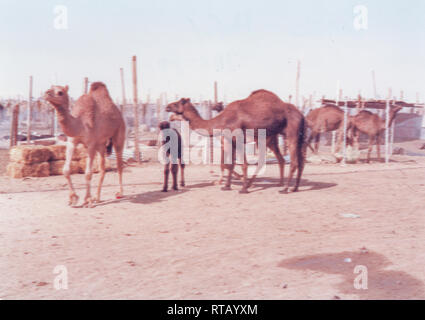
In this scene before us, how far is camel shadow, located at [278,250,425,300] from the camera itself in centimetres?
376

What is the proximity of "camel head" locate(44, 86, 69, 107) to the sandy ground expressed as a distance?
1.76m

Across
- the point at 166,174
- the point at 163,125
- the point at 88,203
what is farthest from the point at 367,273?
the point at 163,125

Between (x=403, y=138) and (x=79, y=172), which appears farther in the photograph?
(x=403, y=138)

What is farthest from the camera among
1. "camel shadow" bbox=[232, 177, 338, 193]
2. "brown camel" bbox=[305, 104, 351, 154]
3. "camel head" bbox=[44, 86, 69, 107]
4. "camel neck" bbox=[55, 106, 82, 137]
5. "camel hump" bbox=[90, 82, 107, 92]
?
"brown camel" bbox=[305, 104, 351, 154]

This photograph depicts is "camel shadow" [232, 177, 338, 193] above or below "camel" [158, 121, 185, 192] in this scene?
below

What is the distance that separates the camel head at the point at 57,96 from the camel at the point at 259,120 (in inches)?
109

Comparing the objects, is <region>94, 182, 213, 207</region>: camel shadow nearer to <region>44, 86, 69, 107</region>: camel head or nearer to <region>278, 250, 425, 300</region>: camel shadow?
<region>44, 86, 69, 107</region>: camel head

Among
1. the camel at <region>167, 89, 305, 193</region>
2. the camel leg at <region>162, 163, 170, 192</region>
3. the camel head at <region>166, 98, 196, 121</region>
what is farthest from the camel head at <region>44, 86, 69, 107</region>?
the camel head at <region>166, 98, 196, 121</region>

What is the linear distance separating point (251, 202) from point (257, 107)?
2.27 meters

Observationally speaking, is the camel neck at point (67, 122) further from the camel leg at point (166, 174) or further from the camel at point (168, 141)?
the camel leg at point (166, 174)

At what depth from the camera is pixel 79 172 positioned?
1150cm

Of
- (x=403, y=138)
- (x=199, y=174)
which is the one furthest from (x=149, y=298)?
(x=403, y=138)

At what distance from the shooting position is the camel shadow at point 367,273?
3.76m

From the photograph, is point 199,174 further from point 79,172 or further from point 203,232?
point 203,232
